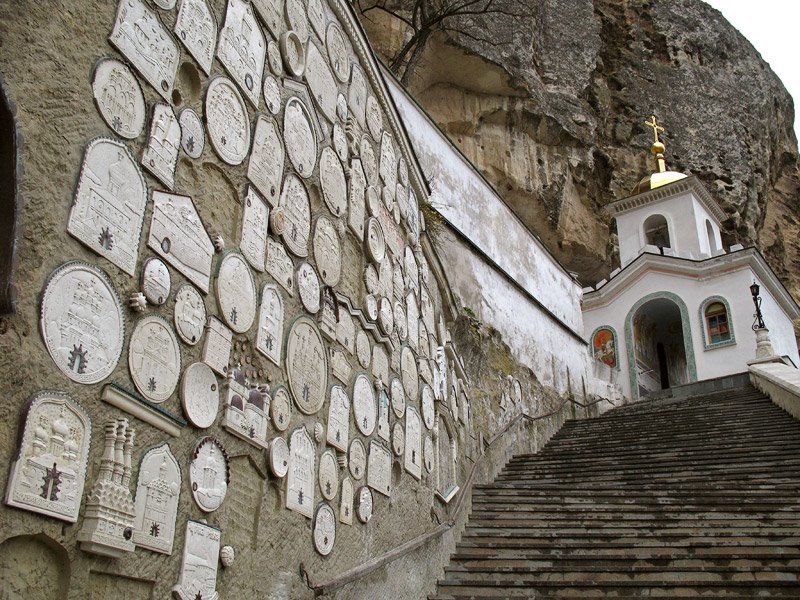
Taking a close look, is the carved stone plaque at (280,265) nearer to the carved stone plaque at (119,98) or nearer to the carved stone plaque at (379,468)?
the carved stone plaque at (119,98)

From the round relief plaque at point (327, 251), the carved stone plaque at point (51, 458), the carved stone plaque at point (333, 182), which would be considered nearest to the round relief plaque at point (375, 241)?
the carved stone plaque at point (333, 182)

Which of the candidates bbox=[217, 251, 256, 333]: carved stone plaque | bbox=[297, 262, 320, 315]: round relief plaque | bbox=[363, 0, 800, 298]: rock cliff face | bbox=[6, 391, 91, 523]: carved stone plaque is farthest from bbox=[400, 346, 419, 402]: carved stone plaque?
bbox=[363, 0, 800, 298]: rock cliff face

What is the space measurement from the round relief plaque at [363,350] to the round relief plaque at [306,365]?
66 centimetres

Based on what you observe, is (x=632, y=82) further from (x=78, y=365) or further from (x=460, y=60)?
(x=78, y=365)

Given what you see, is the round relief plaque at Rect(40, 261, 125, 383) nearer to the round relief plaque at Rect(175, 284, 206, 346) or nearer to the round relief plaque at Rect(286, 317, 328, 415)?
the round relief plaque at Rect(175, 284, 206, 346)

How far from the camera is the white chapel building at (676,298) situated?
67.1 feet

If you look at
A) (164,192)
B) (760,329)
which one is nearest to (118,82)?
(164,192)

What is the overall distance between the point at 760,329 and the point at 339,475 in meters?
14.7

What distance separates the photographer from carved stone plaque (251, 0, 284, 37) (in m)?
4.95

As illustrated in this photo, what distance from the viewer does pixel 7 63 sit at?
9.30 feet

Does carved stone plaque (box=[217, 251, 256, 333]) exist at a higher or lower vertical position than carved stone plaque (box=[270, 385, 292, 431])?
higher

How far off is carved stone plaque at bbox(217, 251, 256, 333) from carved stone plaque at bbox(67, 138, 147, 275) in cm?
63

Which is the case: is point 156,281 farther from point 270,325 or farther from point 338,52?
point 338,52

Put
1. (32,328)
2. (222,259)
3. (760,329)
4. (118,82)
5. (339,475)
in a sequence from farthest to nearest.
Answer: (760,329) → (339,475) → (222,259) → (118,82) → (32,328)
